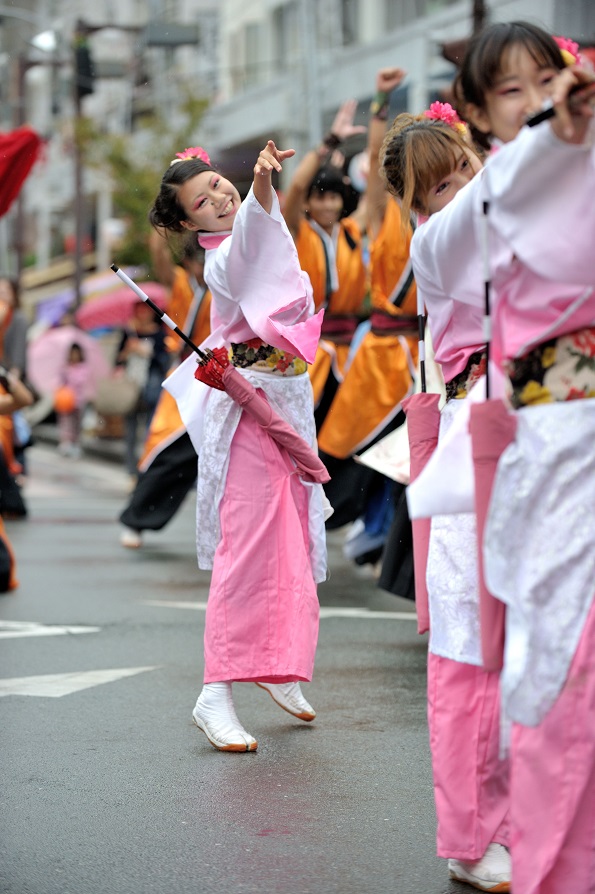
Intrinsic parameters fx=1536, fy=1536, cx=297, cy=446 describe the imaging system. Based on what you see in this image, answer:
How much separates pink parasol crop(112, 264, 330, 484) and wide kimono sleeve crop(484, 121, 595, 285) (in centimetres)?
179

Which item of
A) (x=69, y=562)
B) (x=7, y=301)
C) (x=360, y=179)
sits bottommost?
(x=69, y=562)

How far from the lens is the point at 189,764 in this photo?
434cm

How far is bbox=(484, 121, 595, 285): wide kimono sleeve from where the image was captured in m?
2.60

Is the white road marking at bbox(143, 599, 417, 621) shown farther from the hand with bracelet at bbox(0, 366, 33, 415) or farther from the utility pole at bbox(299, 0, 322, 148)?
the utility pole at bbox(299, 0, 322, 148)

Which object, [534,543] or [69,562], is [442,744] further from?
[69,562]

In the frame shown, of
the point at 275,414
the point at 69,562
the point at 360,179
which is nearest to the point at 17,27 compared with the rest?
the point at 360,179

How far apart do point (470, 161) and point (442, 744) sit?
4.76 ft

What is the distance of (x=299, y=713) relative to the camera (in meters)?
4.82

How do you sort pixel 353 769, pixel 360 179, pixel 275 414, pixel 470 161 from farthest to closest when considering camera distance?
pixel 360 179 < pixel 275 414 < pixel 353 769 < pixel 470 161

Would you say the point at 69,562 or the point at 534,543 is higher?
the point at 534,543

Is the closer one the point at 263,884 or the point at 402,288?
the point at 263,884

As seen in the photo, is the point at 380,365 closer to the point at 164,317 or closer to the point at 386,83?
the point at 386,83

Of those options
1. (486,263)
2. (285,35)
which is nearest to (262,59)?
(285,35)

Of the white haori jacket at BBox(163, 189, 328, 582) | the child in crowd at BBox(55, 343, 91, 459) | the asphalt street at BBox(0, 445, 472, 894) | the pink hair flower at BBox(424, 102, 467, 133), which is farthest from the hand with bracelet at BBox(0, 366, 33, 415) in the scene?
the child in crowd at BBox(55, 343, 91, 459)
